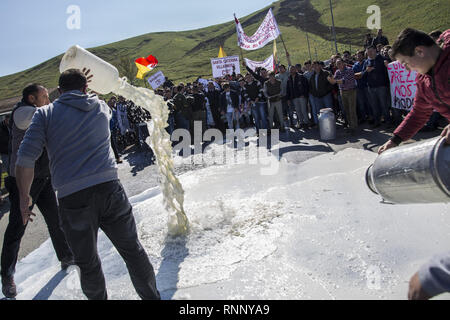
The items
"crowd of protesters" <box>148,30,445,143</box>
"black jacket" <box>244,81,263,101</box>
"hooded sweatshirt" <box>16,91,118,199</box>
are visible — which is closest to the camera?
"hooded sweatshirt" <box>16,91,118,199</box>

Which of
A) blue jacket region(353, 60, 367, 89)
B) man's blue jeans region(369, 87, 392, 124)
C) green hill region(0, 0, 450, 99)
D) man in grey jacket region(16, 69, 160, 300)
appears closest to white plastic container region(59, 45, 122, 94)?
man in grey jacket region(16, 69, 160, 300)

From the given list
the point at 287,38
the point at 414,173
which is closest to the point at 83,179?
the point at 414,173

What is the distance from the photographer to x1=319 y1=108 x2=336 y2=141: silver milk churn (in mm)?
8453

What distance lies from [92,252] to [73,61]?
7.09ft

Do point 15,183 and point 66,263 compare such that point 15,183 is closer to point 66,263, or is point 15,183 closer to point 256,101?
point 66,263

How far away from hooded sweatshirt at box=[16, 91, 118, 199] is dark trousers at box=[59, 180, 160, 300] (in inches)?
3.8

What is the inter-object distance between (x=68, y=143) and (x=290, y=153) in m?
5.82

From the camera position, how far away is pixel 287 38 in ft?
324

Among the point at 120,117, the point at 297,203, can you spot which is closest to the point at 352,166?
the point at 297,203

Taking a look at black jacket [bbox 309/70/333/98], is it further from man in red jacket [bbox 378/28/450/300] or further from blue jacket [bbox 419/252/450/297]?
blue jacket [bbox 419/252/450/297]

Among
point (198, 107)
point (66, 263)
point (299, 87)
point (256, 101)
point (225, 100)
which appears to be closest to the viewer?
point (66, 263)

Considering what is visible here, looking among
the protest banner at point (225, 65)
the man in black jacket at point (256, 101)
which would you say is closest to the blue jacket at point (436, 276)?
the man in black jacket at point (256, 101)

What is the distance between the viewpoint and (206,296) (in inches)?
127

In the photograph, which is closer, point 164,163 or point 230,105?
point 164,163
